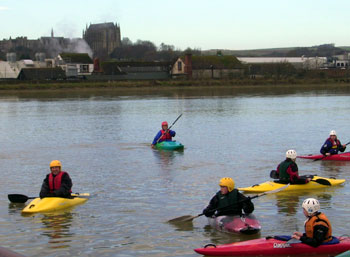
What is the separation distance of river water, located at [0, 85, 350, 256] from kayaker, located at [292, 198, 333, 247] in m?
2.04

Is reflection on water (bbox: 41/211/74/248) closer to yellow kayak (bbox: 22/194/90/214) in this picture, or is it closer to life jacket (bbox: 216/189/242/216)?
yellow kayak (bbox: 22/194/90/214)

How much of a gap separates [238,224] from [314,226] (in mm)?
2367

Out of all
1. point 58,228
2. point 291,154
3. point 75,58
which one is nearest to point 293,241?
point 291,154

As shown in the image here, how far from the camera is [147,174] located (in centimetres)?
2144

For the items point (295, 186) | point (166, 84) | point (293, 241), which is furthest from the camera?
point (166, 84)

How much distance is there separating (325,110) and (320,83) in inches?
2049

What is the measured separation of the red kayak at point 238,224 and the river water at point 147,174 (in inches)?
6.7

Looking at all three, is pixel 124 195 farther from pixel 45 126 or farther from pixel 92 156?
pixel 45 126

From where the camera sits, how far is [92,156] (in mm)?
26734

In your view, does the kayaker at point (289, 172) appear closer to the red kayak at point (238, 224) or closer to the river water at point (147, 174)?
the river water at point (147, 174)

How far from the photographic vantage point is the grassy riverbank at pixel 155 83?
94.6 metres

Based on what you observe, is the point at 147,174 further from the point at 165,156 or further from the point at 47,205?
the point at 47,205

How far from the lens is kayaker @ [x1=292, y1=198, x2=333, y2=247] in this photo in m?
10.4

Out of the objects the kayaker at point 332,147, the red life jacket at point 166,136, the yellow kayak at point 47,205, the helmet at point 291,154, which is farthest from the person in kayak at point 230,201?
the red life jacket at point 166,136
